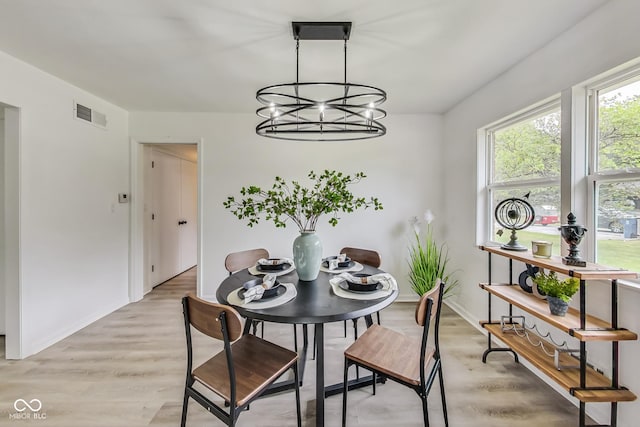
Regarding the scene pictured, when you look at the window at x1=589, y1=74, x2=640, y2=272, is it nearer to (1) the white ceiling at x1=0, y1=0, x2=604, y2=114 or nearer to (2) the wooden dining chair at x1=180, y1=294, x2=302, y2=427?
(1) the white ceiling at x1=0, y1=0, x2=604, y2=114

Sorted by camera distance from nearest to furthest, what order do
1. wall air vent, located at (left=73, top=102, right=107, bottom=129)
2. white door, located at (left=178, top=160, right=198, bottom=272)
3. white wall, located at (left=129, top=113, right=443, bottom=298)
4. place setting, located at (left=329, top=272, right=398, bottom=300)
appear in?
1. place setting, located at (left=329, top=272, right=398, bottom=300)
2. wall air vent, located at (left=73, top=102, right=107, bottom=129)
3. white wall, located at (left=129, top=113, right=443, bottom=298)
4. white door, located at (left=178, top=160, right=198, bottom=272)

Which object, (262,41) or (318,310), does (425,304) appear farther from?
(262,41)

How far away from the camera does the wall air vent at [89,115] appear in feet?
8.87

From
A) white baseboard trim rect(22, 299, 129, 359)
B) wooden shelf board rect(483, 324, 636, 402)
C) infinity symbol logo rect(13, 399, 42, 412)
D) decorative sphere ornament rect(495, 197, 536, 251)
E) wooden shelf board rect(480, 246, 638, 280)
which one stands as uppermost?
decorative sphere ornament rect(495, 197, 536, 251)

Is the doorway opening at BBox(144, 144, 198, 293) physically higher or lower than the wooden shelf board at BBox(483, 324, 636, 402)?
higher

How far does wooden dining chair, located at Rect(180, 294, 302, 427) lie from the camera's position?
1.19 m

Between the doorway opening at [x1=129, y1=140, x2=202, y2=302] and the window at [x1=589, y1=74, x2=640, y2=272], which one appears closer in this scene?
the window at [x1=589, y1=74, x2=640, y2=272]

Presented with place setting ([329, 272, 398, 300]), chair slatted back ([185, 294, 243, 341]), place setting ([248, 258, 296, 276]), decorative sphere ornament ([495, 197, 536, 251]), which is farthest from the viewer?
place setting ([248, 258, 296, 276])

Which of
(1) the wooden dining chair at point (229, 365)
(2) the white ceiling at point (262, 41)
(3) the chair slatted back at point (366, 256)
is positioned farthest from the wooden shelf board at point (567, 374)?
(2) the white ceiling at point (262, 41)

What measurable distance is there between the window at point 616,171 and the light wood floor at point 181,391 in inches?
40.4

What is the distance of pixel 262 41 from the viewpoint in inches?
74.8

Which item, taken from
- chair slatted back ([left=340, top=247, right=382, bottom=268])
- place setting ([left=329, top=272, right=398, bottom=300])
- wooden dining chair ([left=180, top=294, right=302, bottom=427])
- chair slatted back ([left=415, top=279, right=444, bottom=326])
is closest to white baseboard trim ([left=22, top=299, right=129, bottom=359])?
wooden dining chair ([left=180, top=294, right=302, bottom=427])

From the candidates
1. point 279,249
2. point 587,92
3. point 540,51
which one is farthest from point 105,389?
point 540,51

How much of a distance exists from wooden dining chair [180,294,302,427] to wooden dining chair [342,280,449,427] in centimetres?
36
